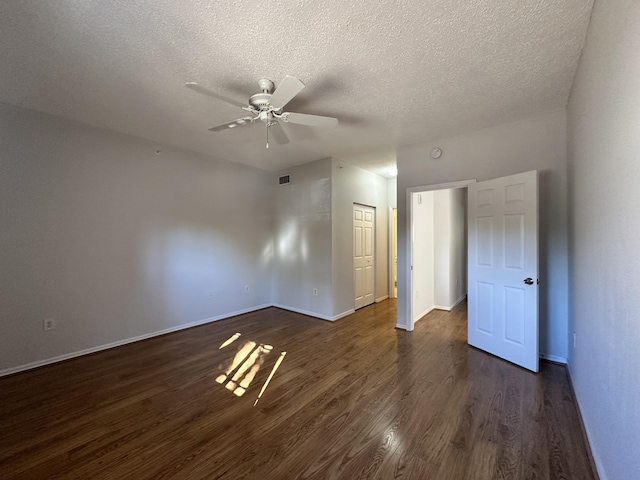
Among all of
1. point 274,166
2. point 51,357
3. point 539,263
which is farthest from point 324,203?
point 51,357

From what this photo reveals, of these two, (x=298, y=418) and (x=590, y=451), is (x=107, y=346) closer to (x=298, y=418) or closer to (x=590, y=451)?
(x=298, y=418)

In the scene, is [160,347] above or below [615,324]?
below

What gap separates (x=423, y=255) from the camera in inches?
182

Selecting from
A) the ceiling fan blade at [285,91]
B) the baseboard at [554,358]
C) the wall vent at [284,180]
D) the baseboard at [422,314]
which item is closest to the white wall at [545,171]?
the baseboard at [554,358]

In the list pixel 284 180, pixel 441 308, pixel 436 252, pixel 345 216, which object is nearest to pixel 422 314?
pixel 441 308

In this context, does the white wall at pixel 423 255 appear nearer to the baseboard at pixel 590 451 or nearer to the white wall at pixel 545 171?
the white wall at pixel 545 171

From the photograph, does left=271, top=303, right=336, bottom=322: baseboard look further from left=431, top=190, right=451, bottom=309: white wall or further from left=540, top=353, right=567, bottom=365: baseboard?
left=540, top=353, right=567, bottom=365: baseboard

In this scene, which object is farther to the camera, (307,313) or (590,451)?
(307,313)

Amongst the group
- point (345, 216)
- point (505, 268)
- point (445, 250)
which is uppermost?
point (345, 216)

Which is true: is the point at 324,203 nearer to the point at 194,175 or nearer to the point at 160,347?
the point at 194,175

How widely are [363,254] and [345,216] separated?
0.94 metres

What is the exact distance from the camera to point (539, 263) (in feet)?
9.46

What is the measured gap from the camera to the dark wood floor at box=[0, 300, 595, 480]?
1.59 m

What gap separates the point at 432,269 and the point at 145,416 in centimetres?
455
